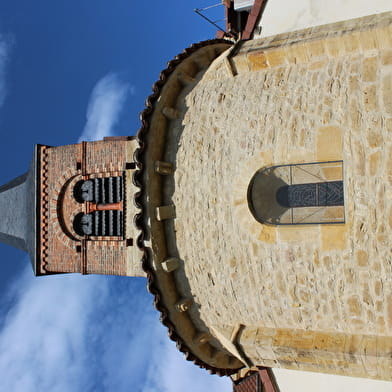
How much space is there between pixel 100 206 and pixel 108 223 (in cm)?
50

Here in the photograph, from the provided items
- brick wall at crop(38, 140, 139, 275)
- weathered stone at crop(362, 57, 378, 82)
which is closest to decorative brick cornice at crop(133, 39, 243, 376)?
brick wall at crop(38, 140, 139, 275)

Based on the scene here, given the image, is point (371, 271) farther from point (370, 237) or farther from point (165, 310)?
point (165, 310)

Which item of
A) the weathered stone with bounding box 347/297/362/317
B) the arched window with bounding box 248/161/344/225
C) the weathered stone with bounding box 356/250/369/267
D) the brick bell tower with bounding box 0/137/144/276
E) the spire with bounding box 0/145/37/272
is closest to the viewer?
the weathered stone with bounding box 356/250/369/267

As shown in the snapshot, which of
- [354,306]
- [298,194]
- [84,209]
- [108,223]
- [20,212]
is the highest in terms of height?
[20,212]

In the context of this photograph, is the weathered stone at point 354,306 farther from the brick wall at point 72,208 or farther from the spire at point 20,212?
the spire at point 20,212

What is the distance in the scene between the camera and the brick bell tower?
12156 millimetres

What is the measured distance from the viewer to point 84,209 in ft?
42.0

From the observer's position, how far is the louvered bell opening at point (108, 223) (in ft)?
40.4

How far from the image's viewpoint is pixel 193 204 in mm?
9047

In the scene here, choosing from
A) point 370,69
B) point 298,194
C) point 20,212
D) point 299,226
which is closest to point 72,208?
point 20,212

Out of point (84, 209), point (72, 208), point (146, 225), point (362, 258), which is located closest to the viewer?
point (362, 258)

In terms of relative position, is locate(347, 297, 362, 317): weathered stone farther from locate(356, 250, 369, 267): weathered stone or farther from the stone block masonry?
locate(356, 250, 369, 267): weathered stone

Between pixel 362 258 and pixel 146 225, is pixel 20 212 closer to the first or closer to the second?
pixel 146 225

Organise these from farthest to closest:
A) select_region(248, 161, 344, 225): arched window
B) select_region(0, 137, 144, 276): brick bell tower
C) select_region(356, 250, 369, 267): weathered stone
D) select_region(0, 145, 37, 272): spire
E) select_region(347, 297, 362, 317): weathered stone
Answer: select_region(0, 145, 37, 272): spire, select_region(0, 137, 144, 276): brick bell tower, select_region(248, 161, 344, 225): arched window, select_region(347, 297, 362, 317): weathered stone, select_region(356, 250, 369, 267): weathered stone
